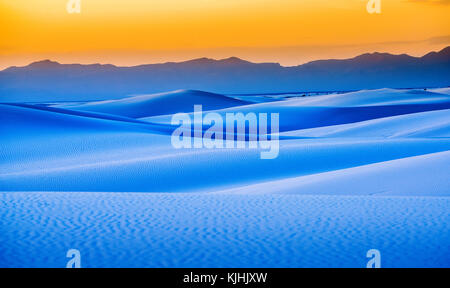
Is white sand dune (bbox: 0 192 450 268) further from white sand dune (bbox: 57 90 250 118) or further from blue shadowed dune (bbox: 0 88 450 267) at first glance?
white sand dune (bbox: 57 90 250 118)

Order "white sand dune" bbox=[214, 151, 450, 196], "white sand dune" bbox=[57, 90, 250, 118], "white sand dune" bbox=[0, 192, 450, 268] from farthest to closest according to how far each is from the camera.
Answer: "white sand dune" bbox=[57, 90, 250, 118]
"white sand dune" bbox=[214, 151, 450, 196]
"white sand dune" bbox=[0, 192, 450, 268]

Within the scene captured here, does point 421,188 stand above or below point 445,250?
above

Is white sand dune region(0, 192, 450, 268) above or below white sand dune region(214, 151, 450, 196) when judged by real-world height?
below

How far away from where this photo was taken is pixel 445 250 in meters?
5.05

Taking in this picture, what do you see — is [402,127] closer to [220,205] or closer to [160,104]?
[220,205]

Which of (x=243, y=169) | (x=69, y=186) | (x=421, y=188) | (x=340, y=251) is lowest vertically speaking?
(x=340, y=251)

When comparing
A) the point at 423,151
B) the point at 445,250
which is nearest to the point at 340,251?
the point at 445,250

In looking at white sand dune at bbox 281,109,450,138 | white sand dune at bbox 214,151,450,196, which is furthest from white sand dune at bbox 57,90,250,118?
white sand dune at bbox 214,151,450,196

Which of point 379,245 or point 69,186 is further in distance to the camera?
point 69,186

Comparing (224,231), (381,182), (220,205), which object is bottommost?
(224,231)

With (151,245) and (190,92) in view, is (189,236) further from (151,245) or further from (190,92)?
(190,92)

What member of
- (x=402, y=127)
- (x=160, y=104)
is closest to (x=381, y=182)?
(x=402, y=127)

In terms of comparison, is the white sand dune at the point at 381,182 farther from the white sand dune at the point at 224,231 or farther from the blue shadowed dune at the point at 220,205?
the white sand dune at the point at 224,231

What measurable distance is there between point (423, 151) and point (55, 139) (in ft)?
A: 38.6
